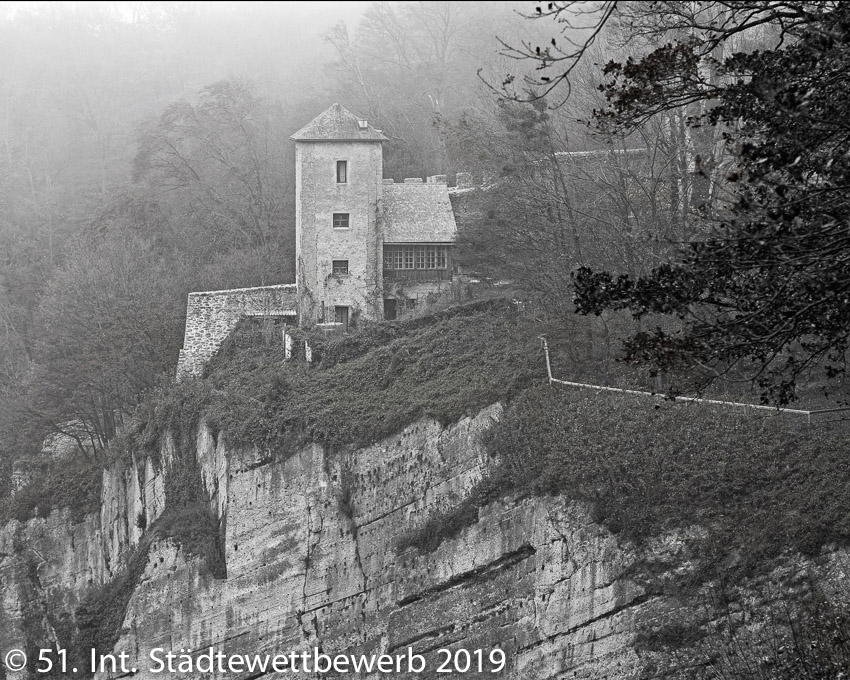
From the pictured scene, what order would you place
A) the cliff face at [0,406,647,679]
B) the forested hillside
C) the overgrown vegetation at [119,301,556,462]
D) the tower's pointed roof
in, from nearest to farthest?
the cliff face at [0,406,647,679], the overgrown vegetation at [119,301,556,462], the tower's pointed roof, the forested hillside

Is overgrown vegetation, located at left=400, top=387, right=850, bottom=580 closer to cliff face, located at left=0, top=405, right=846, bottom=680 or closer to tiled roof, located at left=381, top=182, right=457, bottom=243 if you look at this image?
cliff face, located at left=0, top=405, right=846, bottom=680

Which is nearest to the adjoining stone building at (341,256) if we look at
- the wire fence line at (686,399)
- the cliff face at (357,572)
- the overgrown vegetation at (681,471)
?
the cliff face at (357,572)

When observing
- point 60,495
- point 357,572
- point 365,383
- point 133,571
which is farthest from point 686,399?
point 60,495

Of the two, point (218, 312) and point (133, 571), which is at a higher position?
point (218, 312)

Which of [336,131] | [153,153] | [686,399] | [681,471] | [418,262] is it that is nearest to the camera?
[681,471]

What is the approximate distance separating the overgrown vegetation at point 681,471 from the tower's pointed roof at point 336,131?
12.8 m

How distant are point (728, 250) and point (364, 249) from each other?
2393 cm

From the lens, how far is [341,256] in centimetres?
3425

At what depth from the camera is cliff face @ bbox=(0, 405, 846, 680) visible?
20.8m

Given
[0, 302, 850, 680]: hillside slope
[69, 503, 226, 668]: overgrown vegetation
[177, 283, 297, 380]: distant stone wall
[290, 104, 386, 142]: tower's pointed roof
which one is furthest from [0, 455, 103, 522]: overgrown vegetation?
[290, 104, 386, 142]: tower's pointed roof

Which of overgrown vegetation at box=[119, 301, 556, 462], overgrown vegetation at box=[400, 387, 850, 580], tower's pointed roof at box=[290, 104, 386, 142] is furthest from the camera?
tower's pointed roof at box=[290, 104, 386, 142]

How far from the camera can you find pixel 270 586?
26.8m

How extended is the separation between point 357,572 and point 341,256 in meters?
11.7

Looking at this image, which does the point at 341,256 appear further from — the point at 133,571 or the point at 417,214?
the point at 133,571
